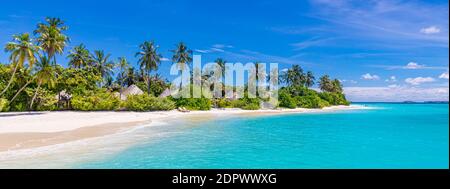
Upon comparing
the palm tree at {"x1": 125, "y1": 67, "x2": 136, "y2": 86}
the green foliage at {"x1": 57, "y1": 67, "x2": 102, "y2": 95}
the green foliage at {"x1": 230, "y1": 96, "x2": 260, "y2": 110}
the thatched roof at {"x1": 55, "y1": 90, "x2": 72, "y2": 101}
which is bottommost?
the green foliage at {"x1": 230, "y1": 96, "x2": 260, "y2": 110}

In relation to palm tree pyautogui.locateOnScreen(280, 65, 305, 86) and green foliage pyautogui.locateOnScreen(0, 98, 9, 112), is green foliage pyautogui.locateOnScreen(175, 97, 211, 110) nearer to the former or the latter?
green foliage pyautogui.locateOnScreen(0, 98, 9, 112)

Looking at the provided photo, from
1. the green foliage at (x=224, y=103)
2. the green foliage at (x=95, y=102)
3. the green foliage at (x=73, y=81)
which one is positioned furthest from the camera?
the green foliage at (x=224, y=103)

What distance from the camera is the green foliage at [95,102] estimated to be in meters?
33.3

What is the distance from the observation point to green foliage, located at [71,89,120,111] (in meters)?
33.3

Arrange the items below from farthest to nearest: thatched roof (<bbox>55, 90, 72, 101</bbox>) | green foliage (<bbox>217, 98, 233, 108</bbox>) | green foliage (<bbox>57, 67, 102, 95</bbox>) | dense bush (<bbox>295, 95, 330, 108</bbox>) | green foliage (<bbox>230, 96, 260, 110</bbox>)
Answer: dense bush (<bbox>295, 95, 330, 108</bbox>)
green foliage (<bbox>230, 96, 260, 110</bbox>)
green foliage (<bbox>217, 98, 233, 108</bbox>)
thatched roof (<bbox>55, 90, 72, 101</bbox>)
green foliage (<bbox>57, 67, 102, 95</bbox>)

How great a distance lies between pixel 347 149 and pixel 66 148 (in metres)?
10.0

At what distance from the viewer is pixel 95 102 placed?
111 ft

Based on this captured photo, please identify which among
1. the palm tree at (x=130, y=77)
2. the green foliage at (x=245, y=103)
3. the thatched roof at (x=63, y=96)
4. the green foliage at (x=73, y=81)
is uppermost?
the palm tree at (x=130, y=77)

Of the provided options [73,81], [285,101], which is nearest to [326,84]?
[285,101]

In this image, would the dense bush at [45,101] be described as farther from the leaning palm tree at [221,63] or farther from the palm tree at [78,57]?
the leaning palm tree at [221,63]

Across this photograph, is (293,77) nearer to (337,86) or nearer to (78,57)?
(337,86)

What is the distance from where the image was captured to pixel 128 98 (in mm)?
34344

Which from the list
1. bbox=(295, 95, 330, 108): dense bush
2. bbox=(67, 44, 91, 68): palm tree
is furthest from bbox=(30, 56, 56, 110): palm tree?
bbox=(295, 95, 330, 108): dense bush

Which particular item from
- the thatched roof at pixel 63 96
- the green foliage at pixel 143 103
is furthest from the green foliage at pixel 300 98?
the thatched roof at pixel 63 96
